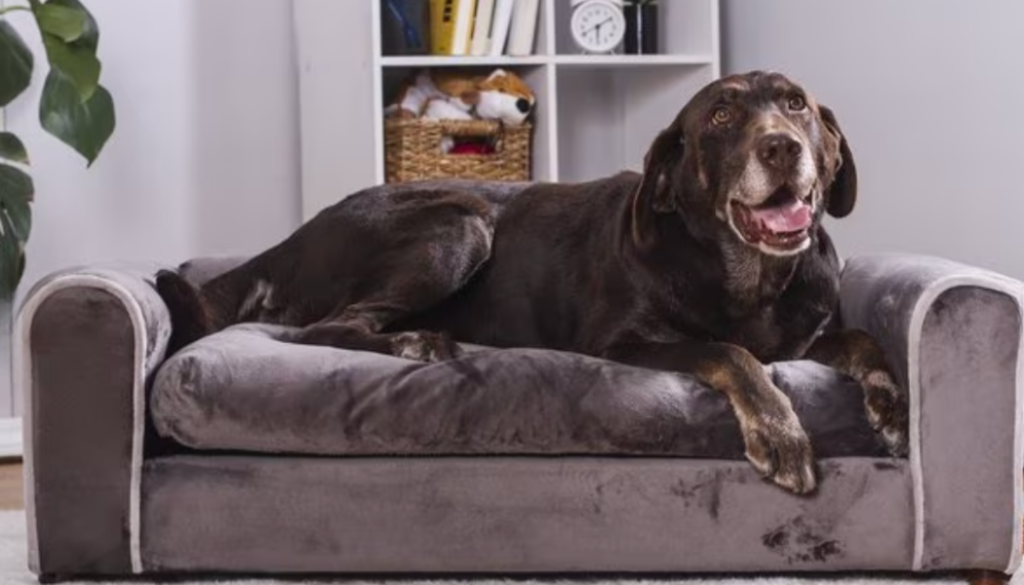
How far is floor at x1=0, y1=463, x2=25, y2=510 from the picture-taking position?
351cm

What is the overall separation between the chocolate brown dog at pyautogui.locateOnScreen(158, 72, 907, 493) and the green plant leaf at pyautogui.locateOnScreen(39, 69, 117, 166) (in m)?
0.95

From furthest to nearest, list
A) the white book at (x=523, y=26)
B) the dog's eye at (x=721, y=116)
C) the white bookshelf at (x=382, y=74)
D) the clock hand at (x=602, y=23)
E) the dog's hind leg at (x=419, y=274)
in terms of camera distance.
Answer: the clock hand at (x=602, y=23), the white book at (x=523, y=26), the white bookshelf at (x=382, y=74), the dog's hind leg at (x=419, y=274), the dog's eye at (x=721, y=116)

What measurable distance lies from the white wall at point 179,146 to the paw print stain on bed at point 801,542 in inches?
98.4

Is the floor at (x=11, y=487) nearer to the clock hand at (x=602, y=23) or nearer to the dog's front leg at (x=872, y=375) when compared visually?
the dog's front leg at (x=872, y=375)

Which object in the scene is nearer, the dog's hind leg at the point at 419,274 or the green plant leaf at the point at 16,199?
the dog's hind leg at the point at 419,274

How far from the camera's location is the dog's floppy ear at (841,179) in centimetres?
275

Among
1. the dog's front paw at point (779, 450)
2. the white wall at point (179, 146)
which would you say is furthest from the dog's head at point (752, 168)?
the white wall at point (179, 146)

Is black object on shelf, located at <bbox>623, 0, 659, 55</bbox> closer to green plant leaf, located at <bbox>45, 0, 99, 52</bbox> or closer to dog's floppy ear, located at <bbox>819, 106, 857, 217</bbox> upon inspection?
→ green plant leaf, located at <bbox>45, 0, 99, 52</bbox>

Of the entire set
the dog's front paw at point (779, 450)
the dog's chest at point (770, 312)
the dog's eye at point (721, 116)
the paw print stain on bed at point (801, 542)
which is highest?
the dog's eye at point (721, 116)

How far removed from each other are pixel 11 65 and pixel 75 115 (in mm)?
203

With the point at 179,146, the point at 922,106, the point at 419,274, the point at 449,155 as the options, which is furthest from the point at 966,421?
the point at 179,146

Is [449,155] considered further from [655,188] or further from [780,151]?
[780,151]

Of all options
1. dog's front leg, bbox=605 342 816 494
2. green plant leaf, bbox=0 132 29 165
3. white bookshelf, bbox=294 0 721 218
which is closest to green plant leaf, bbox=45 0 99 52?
green plant leaf, bbox=0 132 29 165

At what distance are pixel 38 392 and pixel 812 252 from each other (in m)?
1.29
